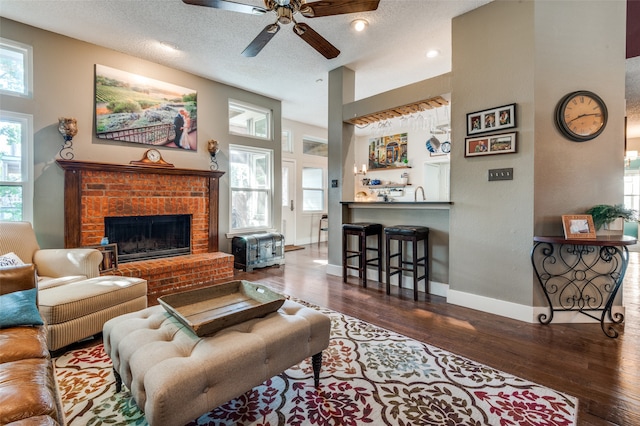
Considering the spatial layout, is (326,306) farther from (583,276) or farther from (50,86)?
(50,86)

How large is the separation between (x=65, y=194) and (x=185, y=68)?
234cm

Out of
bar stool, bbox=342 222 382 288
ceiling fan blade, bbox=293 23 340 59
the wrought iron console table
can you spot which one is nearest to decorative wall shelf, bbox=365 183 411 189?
bar stool, bbox=342 222 382 288

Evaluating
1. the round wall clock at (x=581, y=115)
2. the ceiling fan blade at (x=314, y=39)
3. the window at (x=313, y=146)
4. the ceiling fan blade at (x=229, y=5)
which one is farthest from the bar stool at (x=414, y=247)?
the window at (x=313, y=146)

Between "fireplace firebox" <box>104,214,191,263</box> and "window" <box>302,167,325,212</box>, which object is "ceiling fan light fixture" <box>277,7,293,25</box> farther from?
"window" <box>302,167,325,212</box>

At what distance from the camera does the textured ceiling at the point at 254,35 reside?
9.64 feet

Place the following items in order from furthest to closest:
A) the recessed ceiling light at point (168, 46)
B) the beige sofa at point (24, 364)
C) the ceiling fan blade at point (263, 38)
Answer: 1. the recessed ceiling light at point (168, 46)
2. the ceiling fan blade at point (263, 38)
3. the beige sofa at point (24, 364)

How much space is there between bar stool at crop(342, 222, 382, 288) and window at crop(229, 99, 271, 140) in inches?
108

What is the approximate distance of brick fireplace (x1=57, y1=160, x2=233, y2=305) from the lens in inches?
136

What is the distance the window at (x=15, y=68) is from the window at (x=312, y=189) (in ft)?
16.6

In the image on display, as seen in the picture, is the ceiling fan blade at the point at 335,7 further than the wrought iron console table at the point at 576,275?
No

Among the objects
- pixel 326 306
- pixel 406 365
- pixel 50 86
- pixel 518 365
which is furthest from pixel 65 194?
pixel 518 365

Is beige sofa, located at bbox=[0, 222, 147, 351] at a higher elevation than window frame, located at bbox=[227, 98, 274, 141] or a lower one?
lower

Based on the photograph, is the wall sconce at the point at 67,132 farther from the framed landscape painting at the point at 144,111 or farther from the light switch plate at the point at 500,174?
the light switch plate at the point at 500,174

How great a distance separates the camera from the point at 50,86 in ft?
11.1
